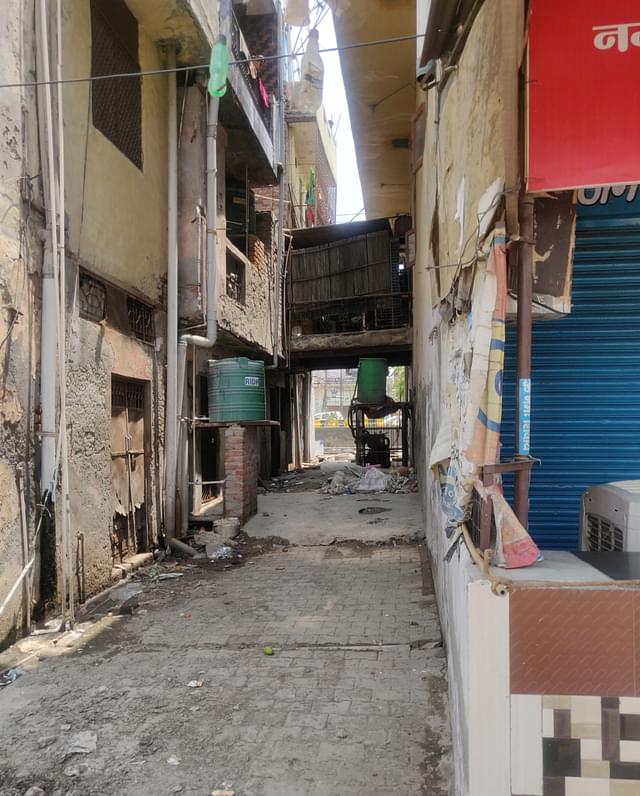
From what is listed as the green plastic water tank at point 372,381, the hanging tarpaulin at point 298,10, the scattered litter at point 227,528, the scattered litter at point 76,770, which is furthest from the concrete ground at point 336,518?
the hanging tarpaulin at point 298,10

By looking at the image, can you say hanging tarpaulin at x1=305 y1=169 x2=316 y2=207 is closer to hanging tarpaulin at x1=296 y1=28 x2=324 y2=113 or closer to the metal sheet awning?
the metal sheet awning

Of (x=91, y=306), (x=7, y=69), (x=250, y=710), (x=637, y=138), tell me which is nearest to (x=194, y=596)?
(x=250, y=710)

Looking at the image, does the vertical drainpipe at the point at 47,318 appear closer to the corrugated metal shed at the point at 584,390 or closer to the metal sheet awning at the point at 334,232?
the corrugated metal shed at the point at 584,390

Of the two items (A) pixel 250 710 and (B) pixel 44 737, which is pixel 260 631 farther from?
(B) pixel 44 737

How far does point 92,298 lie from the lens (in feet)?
17.8

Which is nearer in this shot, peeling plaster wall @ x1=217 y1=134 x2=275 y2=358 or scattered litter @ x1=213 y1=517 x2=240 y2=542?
scattered litter @ x1=213 y1=517 x2=240 y2=542

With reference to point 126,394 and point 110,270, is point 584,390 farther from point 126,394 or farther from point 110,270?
point 126,394

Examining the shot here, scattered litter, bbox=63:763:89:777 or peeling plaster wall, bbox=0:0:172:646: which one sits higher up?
peeling plaster wall, bbox=0:0:172:646

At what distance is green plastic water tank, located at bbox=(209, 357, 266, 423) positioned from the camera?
7781 mm

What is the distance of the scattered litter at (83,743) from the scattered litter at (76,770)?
0.10 meters

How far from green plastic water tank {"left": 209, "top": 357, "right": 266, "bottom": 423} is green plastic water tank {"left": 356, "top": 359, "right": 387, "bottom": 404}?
6651 mm

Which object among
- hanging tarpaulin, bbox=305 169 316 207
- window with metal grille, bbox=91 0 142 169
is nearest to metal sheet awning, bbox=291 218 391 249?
hanging tarpaulin, bbox=305 169 316 207

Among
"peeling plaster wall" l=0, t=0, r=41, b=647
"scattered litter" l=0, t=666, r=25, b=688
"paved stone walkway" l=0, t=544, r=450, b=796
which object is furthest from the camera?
"peeling plaster wall" l=0, t=0, r=41, b=647

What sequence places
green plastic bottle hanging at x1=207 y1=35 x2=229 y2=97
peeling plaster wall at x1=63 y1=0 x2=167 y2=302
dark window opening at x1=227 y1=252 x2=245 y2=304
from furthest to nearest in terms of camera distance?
dark window opening at x1=227 y1=252 x2=245 y2=304 < peeling plaster wall at x1=63 y1=0 x2=167 y2=302 < green plastic bottle hanging at x1=207 y1=35 x2=229 y2=97
